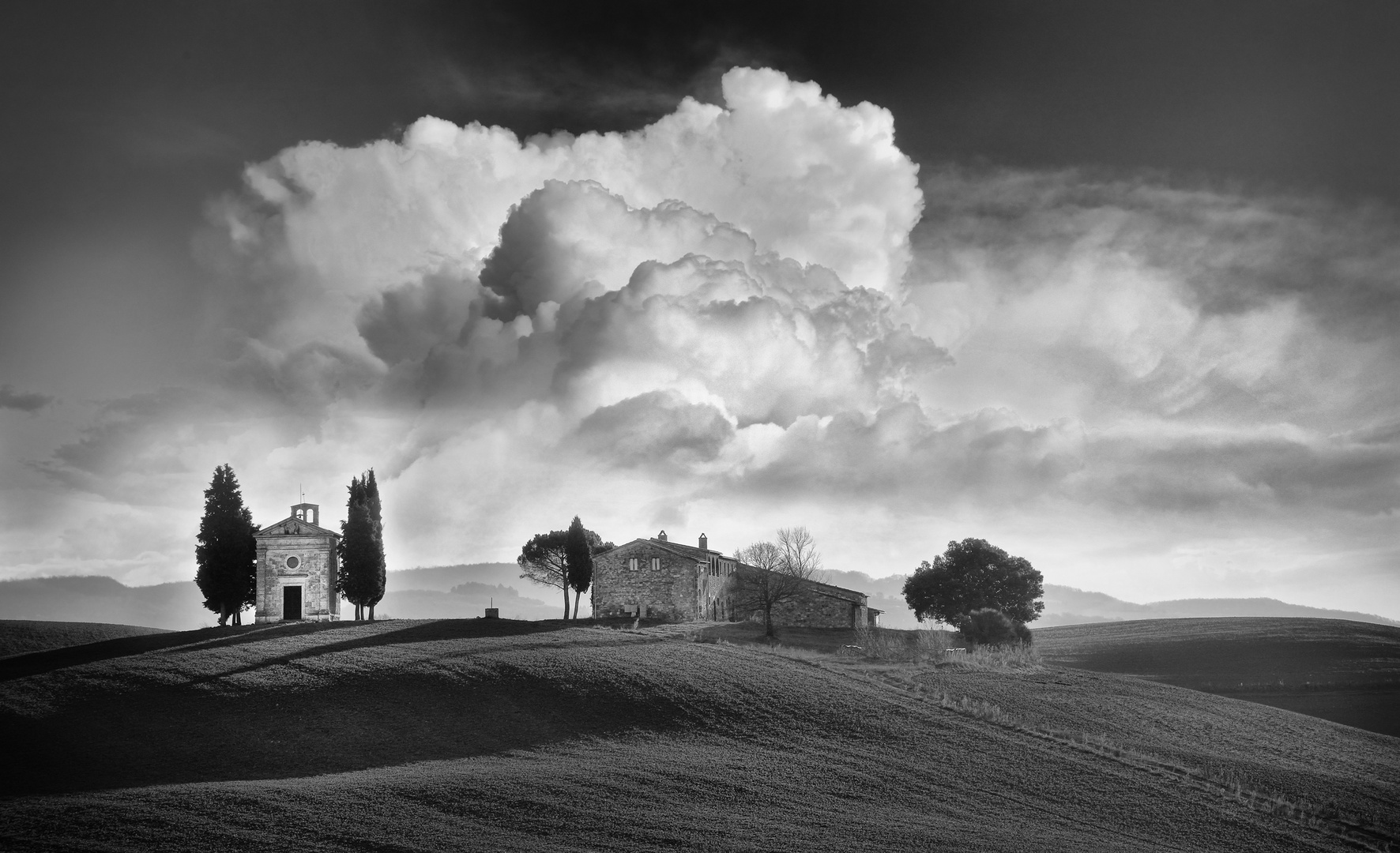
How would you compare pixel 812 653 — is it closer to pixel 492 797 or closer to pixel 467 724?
pixel 467 724

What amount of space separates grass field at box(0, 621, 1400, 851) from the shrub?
2155 centimetres

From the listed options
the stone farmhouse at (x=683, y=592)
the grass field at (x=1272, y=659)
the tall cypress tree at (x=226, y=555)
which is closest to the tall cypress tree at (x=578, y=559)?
the stone farmhouse at (x=683, y=592)

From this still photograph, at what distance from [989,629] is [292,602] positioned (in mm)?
48543

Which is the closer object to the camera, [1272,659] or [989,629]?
[1272,659]

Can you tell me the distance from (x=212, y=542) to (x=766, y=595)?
36769 millimetres

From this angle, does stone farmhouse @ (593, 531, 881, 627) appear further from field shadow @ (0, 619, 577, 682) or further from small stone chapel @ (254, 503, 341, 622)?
small stone chapel @ (254, 503, 341, 622)

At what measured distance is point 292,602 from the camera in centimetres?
6606

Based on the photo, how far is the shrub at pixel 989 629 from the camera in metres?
78.3

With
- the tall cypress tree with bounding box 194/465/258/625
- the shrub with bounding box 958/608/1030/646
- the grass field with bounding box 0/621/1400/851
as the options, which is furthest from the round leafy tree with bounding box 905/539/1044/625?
the tall cypress tree with bounding box 194/465/258/625

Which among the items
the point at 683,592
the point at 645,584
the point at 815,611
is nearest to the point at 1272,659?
the point at 815,611

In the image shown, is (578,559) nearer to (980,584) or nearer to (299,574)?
(299,574)

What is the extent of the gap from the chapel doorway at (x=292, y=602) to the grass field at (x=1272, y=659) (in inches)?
2079

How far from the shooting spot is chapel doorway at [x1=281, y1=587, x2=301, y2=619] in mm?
65875

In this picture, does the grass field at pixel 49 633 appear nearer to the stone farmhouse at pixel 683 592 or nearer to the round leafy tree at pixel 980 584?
the stone farmhouse at pixel 683 592
